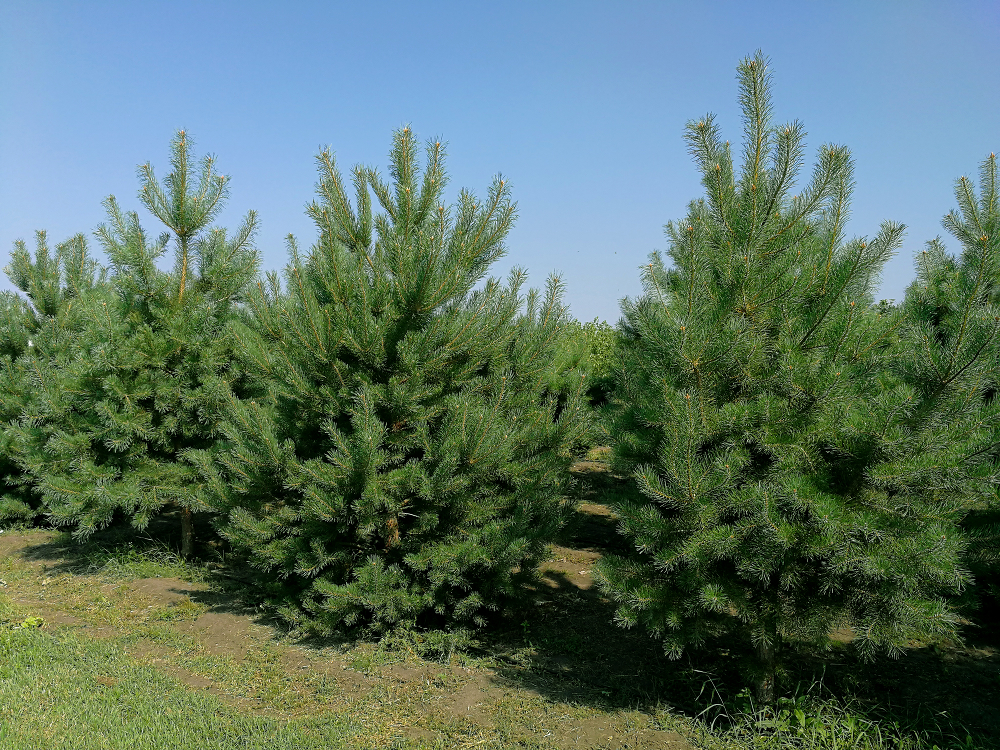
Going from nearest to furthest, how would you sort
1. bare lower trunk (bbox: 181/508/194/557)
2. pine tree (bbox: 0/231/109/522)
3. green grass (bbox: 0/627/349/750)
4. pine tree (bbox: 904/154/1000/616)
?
pine tree (bbox: 904/154/1000/616) → green grass (bbox: 0/627/349/750) → bare lower trunk (bbox: 181/508/194/557) → pine tree (bbox: 0/231/109/522)

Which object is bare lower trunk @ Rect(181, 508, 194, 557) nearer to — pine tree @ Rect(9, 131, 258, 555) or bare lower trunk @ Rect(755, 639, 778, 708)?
pine tree @ Rect(9, 131, 258, 555)

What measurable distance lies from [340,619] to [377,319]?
235 centimetres

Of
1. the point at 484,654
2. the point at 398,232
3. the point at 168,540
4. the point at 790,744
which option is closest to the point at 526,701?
the point at 484,654

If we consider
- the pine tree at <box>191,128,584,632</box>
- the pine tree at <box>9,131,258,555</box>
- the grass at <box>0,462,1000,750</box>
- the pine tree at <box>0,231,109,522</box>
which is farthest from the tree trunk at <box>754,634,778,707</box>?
the pine tree at <box>0,231,109,522</box>

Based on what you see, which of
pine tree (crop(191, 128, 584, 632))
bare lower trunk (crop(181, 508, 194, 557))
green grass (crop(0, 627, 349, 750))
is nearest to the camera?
green grass (crop(0, 627, 349, 750))

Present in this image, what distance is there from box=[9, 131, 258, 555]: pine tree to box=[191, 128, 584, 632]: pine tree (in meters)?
1.73

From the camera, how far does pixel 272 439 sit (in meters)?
4.98

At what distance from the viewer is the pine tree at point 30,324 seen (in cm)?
912

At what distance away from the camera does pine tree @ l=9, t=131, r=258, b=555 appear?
6770 millimetres

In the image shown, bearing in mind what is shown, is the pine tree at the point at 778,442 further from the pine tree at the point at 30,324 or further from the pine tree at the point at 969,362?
the pine tree at the point at 30,324

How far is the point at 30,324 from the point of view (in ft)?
32.1

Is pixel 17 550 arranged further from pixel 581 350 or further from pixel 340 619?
pixel 581 350

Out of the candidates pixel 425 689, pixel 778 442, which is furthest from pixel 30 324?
pixel 778 442

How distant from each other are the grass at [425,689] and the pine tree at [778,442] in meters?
0.50
